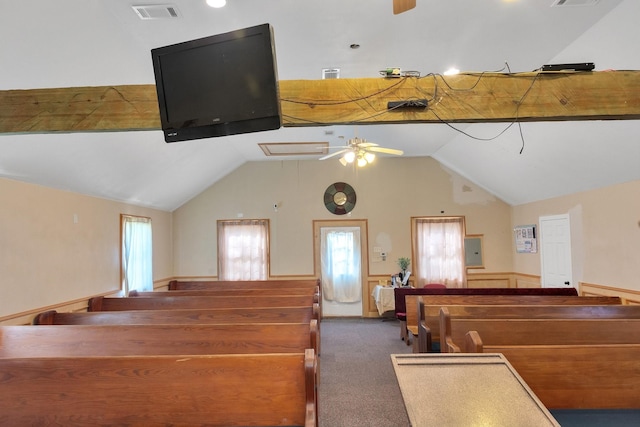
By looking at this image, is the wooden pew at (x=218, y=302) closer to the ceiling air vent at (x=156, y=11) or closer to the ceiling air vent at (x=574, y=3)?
the ceiling air vent at (x=156, y=11)

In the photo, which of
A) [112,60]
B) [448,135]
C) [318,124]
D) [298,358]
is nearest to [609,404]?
[298,358]

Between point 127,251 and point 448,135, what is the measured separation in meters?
4.98

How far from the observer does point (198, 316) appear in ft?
11.7

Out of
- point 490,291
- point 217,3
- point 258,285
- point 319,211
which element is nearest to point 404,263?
point 319,211

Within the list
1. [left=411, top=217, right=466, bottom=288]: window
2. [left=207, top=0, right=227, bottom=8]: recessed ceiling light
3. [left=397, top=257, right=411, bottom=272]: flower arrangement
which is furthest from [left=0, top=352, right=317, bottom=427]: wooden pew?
[left=411, top=217, right=466, bottom=288]: window

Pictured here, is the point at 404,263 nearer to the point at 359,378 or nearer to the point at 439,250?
the point at 439,250

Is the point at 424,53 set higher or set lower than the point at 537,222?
higher

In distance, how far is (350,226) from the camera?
7418 millimetres

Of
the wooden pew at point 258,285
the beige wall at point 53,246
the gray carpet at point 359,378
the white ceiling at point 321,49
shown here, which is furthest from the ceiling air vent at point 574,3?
the beige wall at point 53,246

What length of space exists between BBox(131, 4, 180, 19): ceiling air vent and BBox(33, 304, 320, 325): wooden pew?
237cm

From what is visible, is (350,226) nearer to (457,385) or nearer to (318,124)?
(318,124)

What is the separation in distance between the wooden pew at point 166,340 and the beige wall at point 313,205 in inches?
180

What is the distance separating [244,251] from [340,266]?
1.81 metres

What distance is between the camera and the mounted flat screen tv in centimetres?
190
